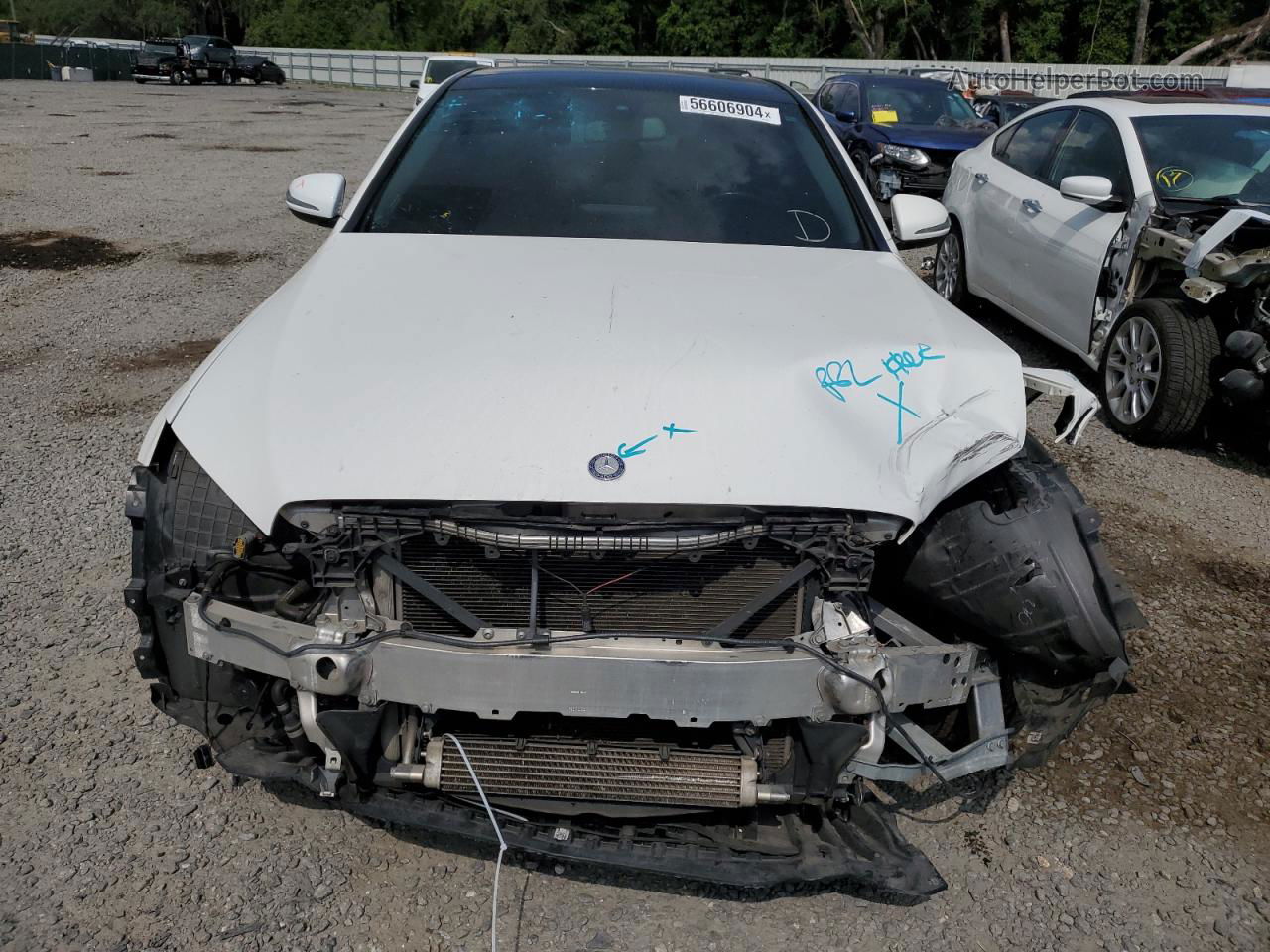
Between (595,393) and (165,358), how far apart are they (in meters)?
4.69

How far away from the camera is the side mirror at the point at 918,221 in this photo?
3.82m

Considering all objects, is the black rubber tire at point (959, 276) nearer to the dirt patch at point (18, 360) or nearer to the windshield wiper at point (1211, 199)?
the windshield wiper at point (1211, 199)

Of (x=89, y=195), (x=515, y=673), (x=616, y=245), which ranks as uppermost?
(x=616, y=245)

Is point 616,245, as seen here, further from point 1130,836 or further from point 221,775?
point 1130,836

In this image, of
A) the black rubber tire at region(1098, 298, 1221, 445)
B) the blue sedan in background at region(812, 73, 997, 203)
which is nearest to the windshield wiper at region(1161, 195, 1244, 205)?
the black rubber tire at region(1098, 298, 1221, 445)

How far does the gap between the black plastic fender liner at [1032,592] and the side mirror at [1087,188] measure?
Answer: 11.8ft

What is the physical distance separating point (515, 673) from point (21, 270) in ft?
25.4

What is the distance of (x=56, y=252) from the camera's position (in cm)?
880

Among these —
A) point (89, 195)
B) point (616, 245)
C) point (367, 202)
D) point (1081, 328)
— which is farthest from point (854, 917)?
point (89, 195)

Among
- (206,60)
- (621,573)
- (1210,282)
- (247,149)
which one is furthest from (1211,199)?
(206,60)

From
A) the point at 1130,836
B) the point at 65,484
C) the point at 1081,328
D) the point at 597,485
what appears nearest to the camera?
the point at 597,485

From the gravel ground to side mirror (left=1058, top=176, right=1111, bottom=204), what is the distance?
1.58 meters

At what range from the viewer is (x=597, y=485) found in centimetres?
219

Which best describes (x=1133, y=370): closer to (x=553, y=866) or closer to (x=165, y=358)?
(x=553, y=866)
